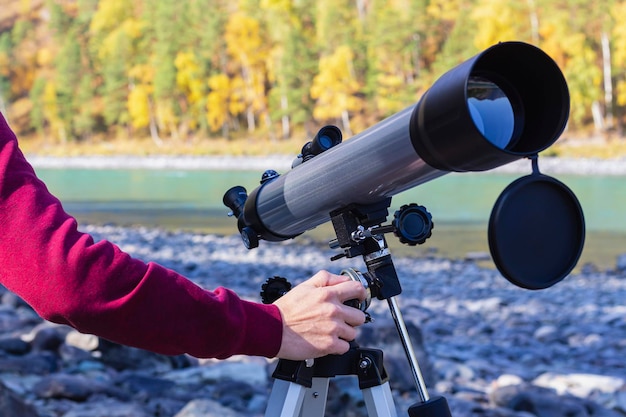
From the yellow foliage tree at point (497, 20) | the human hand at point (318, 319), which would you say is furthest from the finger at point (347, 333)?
the yellow foliage tree at point (497, 20)

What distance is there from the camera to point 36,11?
104375 millimetres

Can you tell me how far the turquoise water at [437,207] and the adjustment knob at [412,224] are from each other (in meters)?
10.6

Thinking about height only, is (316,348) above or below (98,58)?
below

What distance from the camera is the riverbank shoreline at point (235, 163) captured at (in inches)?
1270

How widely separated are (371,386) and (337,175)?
36 centimetres

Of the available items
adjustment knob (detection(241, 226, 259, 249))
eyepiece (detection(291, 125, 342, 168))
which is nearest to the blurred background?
adjustment knob (detection(241, 226, 259, 249))

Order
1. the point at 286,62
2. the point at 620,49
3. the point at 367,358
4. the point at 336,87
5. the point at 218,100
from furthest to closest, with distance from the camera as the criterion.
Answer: the point at 218,100 < the point at 286,62 < the point at 336,87 < the point at 620,49 < the point at 367,358

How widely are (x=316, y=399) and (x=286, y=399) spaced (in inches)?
2.2

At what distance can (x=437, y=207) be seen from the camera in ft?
63.4

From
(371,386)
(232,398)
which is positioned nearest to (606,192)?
(232,398)

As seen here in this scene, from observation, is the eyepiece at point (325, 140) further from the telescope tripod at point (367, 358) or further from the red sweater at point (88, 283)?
the red sweater at point (88, 283)

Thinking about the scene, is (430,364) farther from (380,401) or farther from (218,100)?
(218,100)

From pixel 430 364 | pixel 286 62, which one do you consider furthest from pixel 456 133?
pixel 286 62

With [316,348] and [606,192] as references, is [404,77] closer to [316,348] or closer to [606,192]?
[606,192]
